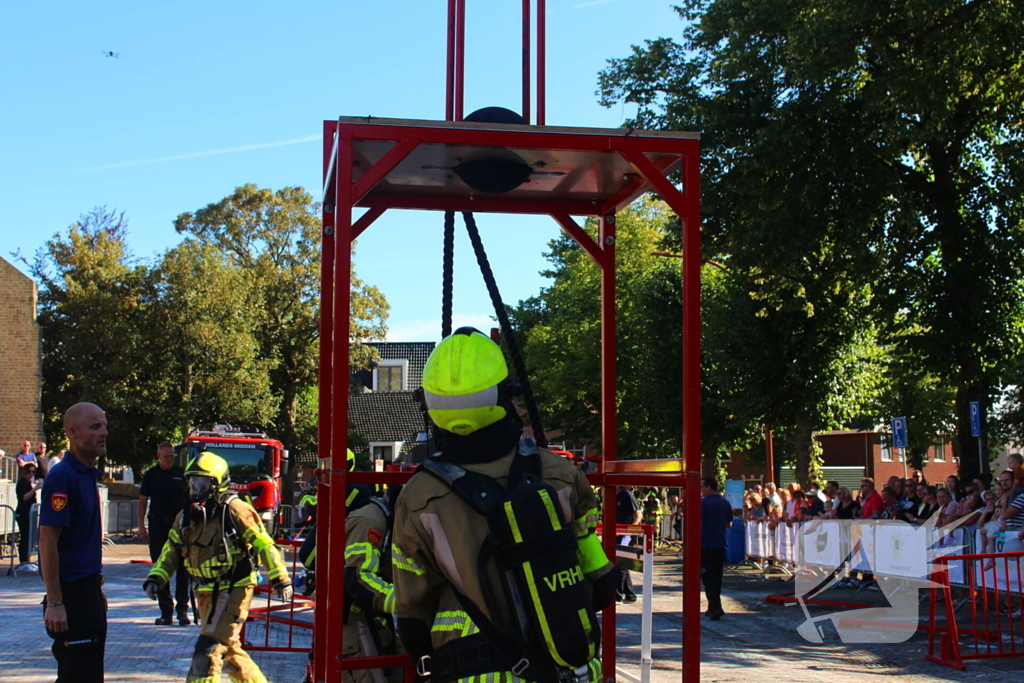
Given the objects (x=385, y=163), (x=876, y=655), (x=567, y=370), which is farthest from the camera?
(x=567, y=370)

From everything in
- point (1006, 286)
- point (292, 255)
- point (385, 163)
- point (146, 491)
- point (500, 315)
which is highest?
point (292, 255)

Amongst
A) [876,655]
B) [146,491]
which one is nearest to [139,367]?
[146,491]

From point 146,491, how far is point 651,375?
24.0 meters

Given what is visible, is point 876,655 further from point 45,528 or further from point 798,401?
point 798,401

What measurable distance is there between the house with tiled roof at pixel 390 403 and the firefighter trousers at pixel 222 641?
163 feet

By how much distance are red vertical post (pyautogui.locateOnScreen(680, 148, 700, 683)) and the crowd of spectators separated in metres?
9.06

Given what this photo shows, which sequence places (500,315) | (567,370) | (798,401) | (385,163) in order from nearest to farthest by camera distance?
(385,163) → (500,315) → (798,401) → (567,370)

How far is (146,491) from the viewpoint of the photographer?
11883mm

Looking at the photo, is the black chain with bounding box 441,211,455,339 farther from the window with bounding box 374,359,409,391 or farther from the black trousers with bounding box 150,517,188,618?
the window with bounding box 374,359,409,391

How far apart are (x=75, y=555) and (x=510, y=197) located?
285 centimetres

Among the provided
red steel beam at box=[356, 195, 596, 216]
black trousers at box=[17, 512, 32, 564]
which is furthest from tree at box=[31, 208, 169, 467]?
red steel beam at box=[356, 195, 596, 216]

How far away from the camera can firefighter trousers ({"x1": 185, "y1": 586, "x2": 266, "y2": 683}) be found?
648 centimetres

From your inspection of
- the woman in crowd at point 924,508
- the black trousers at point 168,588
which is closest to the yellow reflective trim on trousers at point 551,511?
the black trousers at point 168,588

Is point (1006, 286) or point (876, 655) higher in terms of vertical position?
point (1006, 286)
